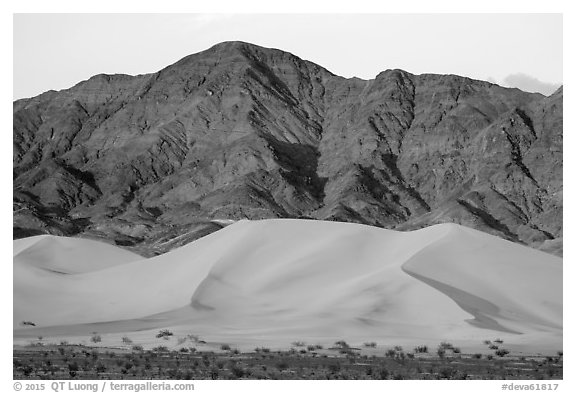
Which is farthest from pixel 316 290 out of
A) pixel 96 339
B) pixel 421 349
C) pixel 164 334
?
pixel 421 349

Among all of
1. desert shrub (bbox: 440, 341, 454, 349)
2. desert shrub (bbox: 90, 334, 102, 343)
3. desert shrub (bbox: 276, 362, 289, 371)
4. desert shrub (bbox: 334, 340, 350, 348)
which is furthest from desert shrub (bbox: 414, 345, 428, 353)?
desert shrub (bbox: 90, 334, 102, 343)

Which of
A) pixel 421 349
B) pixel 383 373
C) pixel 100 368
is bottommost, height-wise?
pixel 100 368

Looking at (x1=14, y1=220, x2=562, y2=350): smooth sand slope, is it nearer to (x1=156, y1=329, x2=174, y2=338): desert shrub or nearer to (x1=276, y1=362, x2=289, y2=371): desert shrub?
(x1=156, y1=329, x2=174, y2=338): desert shrub

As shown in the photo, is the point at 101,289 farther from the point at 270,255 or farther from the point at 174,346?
the point at 174,346

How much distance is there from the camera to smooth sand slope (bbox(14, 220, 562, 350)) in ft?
137

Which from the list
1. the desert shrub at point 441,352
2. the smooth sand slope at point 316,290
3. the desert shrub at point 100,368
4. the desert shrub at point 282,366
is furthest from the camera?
the smooth sand slope at point 316,290

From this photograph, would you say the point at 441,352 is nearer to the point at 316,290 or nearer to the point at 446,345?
the point at 446,345

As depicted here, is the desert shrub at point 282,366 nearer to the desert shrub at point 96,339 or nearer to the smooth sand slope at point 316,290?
the smooth sand slope at point 316,290

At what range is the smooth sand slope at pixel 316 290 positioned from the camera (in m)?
41.9

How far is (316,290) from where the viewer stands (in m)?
48.4

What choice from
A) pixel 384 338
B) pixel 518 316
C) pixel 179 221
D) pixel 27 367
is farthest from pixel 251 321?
pixel 179 221

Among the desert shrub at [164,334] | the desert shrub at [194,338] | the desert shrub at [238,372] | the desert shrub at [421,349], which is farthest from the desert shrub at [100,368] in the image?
the desert shrub at [421,349]

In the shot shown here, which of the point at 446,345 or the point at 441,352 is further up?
the point at 446,345

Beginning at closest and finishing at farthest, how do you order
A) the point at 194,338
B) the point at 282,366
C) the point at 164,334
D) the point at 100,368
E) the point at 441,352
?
the point at 100,368, the point at 282,366, the point at 441,352, the point at 194,338, the point at 164,334
